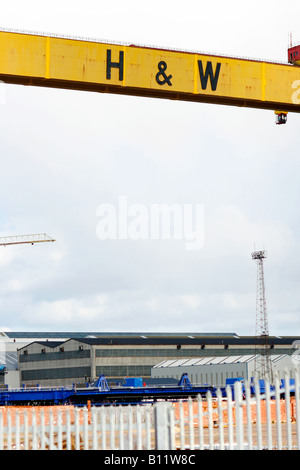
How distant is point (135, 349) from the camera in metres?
70.4

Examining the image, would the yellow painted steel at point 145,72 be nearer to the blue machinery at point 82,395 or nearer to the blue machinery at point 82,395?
the blue machinery at point 82,395

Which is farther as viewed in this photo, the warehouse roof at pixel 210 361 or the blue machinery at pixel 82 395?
the warehouse roof at pixel 210 361

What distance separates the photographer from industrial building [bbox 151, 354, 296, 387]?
201 feet

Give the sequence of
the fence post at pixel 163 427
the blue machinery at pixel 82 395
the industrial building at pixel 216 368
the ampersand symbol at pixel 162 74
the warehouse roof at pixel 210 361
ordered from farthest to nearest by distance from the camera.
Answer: the warehouse roof at pixel 210 361 → the industrial building at pixel 216 368 → the blue machinery at pixel 82 395 → the ampersand symbol at pixel 162 74 → the fence post at pixel 163 427

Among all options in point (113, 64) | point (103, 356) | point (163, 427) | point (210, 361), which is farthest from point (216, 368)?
point (163, 427)

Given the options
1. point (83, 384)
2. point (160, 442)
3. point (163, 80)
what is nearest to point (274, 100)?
point (163, 80)

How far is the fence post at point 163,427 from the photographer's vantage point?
798 cm

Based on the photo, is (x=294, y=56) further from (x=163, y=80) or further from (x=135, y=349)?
(x=163, y=80)

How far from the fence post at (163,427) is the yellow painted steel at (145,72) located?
16141 mm

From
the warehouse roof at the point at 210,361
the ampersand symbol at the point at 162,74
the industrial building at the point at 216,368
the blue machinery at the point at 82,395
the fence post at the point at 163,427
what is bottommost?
the fence post at the point at 163,427

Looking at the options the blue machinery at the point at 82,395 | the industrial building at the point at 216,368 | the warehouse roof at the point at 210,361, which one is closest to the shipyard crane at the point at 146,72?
the blue machinery at the point at 82,395

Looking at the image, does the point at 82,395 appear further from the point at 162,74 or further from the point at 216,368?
the point at 162,74

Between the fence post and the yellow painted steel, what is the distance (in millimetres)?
16141
